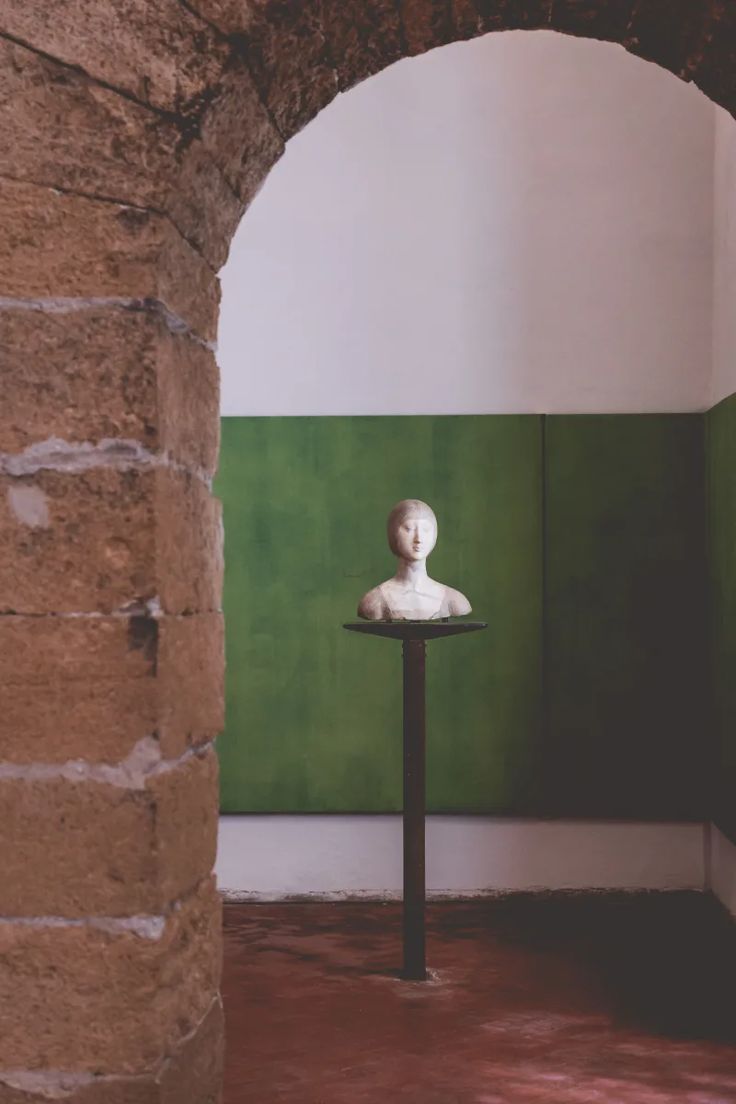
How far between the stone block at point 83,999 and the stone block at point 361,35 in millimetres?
1629

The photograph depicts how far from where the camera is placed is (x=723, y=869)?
5.82 meters

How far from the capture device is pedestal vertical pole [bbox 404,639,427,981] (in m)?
4.74

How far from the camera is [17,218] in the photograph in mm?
2039

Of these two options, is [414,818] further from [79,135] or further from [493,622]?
[79,135]

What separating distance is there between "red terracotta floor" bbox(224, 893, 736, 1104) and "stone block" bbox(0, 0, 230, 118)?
111 inches

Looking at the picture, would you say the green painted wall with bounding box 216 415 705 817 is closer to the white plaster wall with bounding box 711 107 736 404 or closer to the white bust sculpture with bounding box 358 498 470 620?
the white plaster wall with bounding box 711 107 736 404

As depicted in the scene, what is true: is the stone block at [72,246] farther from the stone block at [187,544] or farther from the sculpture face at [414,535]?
the sculpture face at [414,535]

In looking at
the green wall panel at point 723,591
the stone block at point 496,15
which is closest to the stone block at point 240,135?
the stone block at point 496,15

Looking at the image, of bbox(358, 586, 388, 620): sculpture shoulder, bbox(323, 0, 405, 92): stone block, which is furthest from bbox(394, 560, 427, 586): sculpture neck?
bbox(323, 0, 405, 92): stone block

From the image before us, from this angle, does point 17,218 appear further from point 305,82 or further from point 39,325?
point 305,82

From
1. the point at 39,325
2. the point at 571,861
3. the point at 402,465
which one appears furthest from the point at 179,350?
the point at 571,861

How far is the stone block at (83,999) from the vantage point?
2.04 m

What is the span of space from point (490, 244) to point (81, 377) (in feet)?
14.6

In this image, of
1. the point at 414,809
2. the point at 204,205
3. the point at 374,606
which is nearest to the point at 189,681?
the point at 204,205
